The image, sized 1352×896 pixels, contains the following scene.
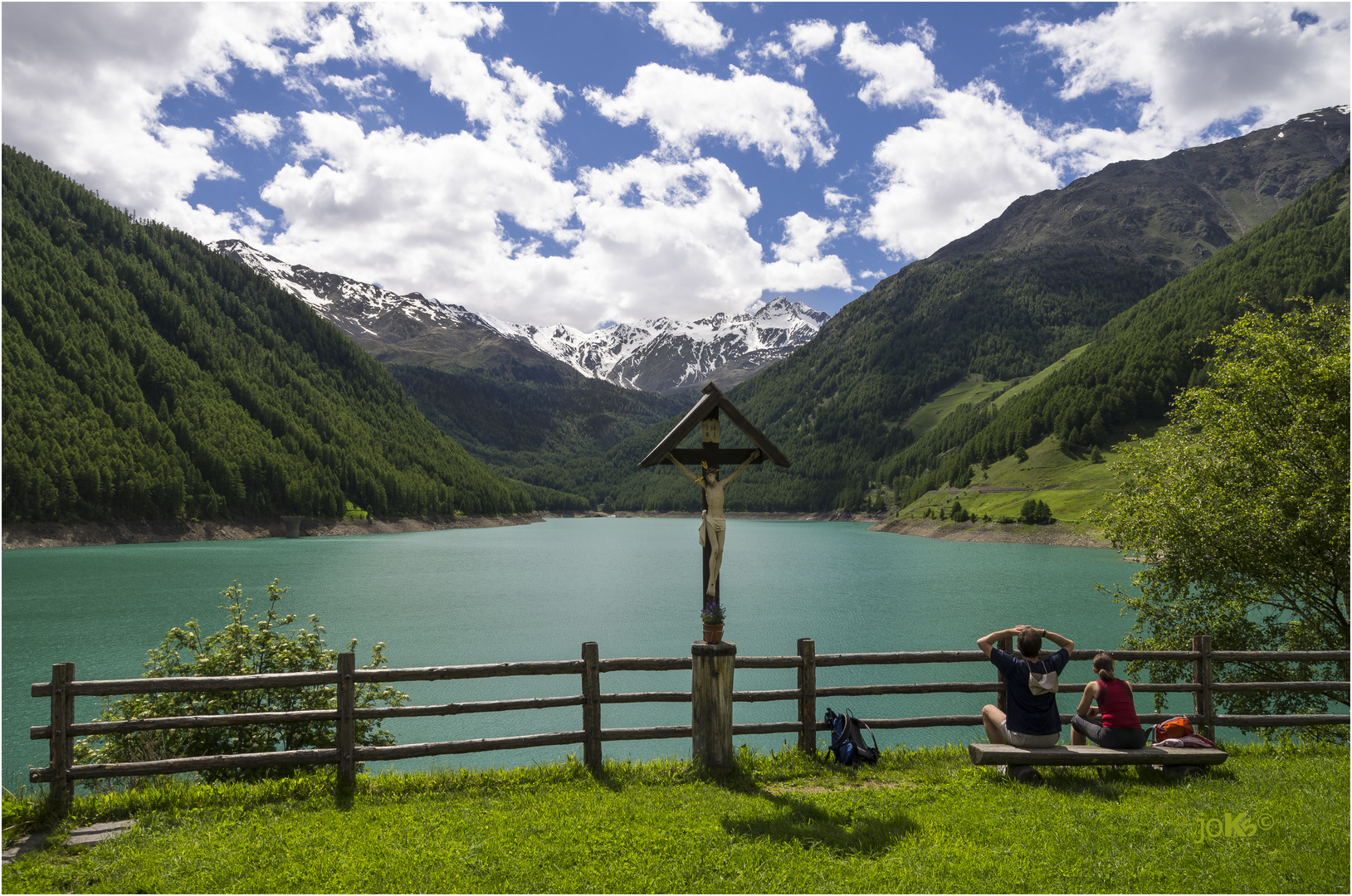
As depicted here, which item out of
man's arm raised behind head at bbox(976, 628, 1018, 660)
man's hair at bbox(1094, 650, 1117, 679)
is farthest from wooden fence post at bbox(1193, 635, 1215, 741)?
man's arm raised behind head at bbox(976, 628, 1018, 660)

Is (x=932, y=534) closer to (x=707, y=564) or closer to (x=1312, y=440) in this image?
(x=1312, y=440)

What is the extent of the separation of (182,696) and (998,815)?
12.3m

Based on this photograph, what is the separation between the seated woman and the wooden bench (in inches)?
4.9

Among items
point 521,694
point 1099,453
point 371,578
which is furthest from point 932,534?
point 521,694

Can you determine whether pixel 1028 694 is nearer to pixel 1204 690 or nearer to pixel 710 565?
pixel 1204 690

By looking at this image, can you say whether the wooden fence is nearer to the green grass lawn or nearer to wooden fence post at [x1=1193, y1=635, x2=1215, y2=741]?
wooden fence post at [x1=1193, y1=635, x2=1215, y2=741]

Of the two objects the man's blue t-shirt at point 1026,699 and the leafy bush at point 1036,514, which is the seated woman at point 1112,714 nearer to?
the man's blue t-shirt at point 1026,699

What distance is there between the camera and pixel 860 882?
6.28m

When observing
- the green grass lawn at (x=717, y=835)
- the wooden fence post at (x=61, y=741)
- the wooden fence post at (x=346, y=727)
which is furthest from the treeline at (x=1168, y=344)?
the wooden fence post at (x=61, y=741)

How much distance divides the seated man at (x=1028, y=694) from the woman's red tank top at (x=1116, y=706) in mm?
622

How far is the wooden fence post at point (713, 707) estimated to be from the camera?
9.53 m

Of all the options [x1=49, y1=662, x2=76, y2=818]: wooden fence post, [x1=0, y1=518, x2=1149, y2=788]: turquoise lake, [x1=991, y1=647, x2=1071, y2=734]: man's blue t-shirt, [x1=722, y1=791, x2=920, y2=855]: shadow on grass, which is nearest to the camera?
[x1=722, y1=791, x2=920, y2=855]: shadow on grass

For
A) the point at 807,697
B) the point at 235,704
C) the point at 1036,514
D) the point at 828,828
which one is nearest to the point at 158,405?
the point at 235,704

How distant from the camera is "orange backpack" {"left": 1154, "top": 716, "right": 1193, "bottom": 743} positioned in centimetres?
935
